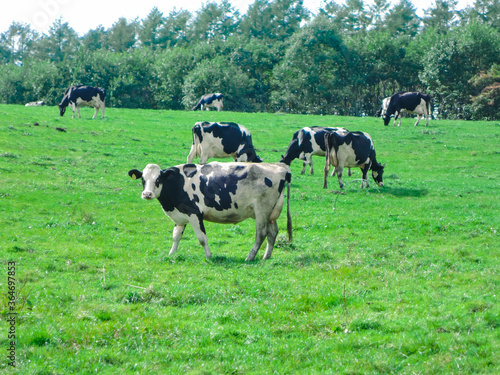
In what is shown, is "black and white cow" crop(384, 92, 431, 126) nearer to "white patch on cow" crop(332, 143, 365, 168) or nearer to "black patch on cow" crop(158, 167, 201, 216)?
"white patch on cow" crop(332, 143, 365, 168)

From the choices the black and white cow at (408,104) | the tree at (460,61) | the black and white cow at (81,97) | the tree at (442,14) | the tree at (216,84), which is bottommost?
the black and white cow at (81,97)

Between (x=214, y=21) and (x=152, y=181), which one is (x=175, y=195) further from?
(x=214, y=21)

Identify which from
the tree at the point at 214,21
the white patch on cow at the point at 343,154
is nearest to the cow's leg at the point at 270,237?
the white patch on cow at the point at 343,154

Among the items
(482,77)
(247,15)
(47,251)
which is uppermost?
(247,15)

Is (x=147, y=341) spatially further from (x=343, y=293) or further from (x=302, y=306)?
(x=343, y=293)

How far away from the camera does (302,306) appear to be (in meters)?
10.7

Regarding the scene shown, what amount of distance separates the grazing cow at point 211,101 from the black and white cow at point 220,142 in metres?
37.3

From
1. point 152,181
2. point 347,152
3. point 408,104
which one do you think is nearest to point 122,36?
point 408,104

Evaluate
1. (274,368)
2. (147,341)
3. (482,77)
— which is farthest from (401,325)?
(482,77)

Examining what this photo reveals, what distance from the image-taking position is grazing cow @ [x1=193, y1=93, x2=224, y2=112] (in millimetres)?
63812

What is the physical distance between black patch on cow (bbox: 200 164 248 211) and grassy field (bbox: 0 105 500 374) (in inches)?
51.4

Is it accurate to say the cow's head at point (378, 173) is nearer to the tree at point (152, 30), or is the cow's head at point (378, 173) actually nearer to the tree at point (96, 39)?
the tree at point (152, 30)

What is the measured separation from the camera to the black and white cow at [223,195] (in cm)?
1465

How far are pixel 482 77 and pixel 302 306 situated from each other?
5630cm
